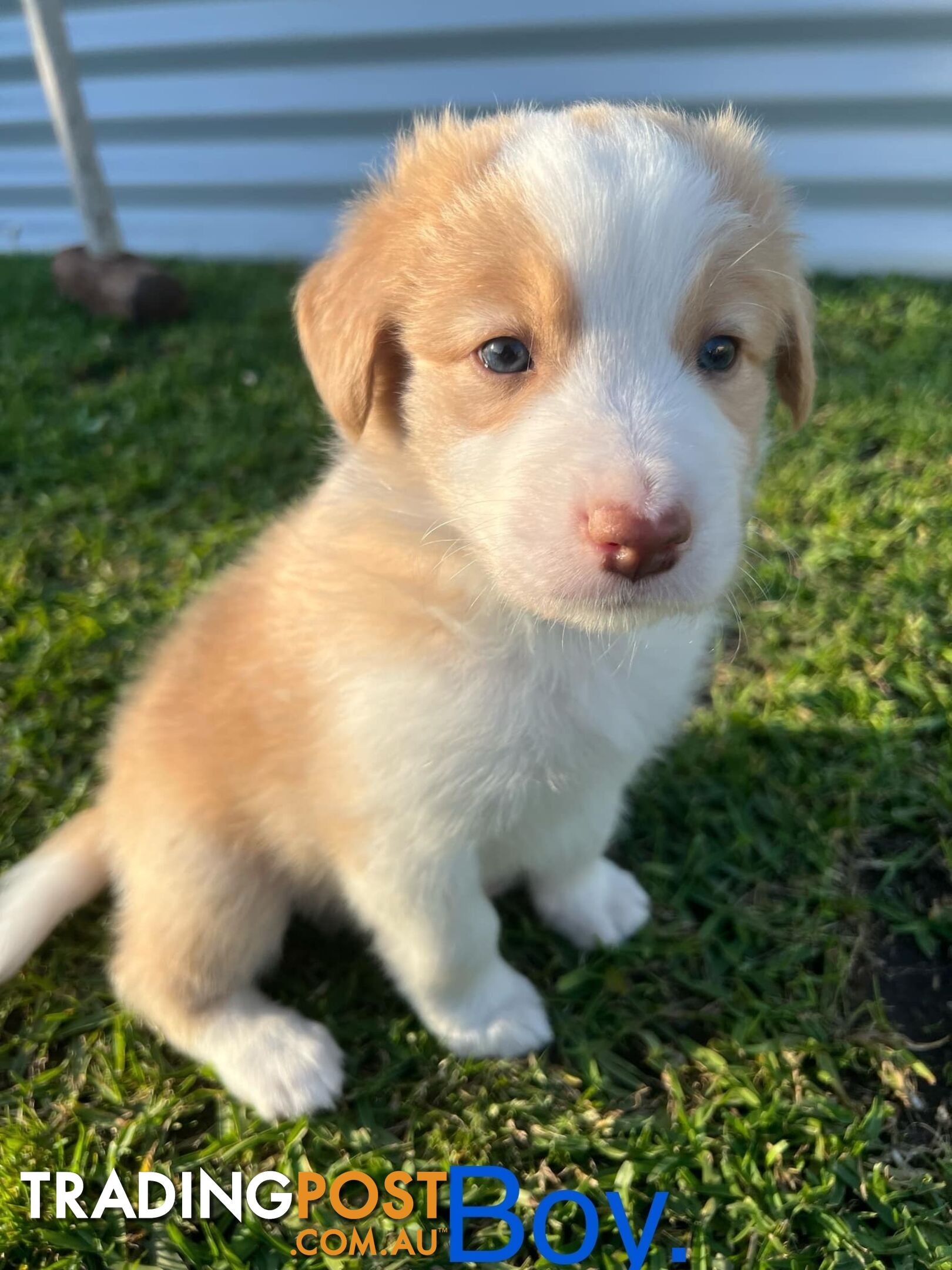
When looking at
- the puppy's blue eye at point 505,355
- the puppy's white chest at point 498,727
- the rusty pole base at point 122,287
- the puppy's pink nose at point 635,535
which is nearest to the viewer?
the puppy's pink nose at point 635,535

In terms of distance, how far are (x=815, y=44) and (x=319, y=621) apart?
5077mm

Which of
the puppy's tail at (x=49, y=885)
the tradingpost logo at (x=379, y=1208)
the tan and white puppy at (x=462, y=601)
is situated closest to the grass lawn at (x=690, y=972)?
the tradingpost logo at (x=379, y=1208)

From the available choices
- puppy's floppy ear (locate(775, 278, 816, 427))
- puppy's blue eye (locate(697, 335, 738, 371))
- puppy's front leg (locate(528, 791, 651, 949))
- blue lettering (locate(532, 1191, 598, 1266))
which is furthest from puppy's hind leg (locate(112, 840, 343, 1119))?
puppy's floppy ear (locate(775, 278, 816, 427))

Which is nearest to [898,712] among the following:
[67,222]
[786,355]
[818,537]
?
[818,537]

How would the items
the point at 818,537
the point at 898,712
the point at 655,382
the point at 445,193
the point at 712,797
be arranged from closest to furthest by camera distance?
the point at 655,382 → the point at 445,193 → the point at 712,797 → the point at 898,712 → the point at 818,537

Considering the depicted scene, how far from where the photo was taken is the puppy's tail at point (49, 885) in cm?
204

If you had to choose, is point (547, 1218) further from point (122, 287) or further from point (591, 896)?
point (122, 287)

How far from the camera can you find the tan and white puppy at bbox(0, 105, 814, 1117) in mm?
1356

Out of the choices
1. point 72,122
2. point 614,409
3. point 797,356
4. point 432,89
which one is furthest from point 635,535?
point 432,89

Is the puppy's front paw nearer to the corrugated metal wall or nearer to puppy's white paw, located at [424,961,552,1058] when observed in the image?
puppy's white paw, located at [424,961,552,1058]

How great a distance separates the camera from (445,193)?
151cm

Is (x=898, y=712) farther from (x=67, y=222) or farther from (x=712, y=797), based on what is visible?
(x=67, y=222)

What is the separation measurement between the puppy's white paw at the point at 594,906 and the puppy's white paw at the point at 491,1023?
0.88ft

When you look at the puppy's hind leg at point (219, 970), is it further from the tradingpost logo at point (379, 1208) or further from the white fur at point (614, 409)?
the white fur at point (614, 409)
